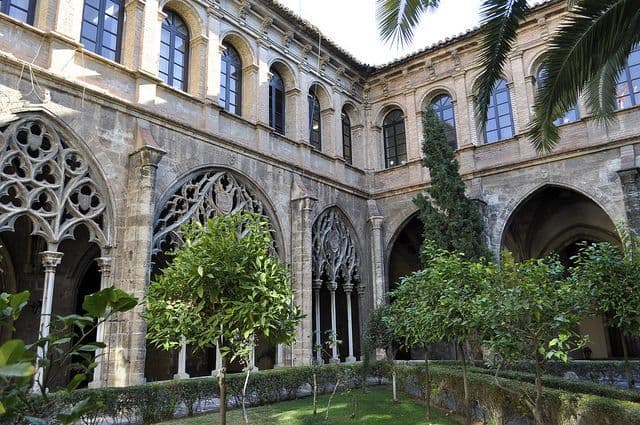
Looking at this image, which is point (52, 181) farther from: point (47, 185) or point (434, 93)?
point (434, 93)

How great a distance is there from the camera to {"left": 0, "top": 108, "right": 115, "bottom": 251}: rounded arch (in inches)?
316

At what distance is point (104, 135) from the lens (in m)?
9.35

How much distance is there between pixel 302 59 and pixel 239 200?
540 cm

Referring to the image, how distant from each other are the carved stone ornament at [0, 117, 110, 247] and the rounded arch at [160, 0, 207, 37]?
181 inches

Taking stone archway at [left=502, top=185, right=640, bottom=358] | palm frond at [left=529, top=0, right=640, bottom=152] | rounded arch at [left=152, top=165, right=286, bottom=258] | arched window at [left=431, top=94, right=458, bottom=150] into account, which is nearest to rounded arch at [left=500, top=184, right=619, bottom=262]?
stone archway at [left=502, top=185, right=640, bottom=358]

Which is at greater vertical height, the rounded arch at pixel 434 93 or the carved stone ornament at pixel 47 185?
the rounded arch at pixel 434 93

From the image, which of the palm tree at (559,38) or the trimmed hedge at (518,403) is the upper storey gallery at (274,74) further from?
the trimmed hedge at (518,403)

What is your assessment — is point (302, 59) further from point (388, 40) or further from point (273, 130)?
point (388, 40)

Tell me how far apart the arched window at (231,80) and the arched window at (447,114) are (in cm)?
670

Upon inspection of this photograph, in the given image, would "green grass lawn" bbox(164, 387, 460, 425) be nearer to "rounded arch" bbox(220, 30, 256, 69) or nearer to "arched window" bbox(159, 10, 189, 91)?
"arched window" bbox(159, 10, 189, 91)

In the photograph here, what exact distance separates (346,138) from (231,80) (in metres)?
5.26

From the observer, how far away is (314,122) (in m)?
15.8

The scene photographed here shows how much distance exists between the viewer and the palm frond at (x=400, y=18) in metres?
6.09

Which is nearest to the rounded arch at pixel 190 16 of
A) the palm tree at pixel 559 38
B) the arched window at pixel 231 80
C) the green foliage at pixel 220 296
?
the arched window at pixel 231 80
